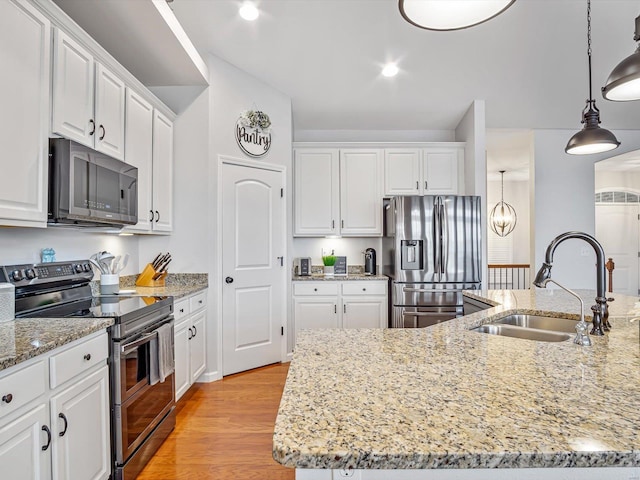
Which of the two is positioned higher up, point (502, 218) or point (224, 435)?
point (502, 218)

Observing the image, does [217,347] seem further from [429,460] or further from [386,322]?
[429,460]

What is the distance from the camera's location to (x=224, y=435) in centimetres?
249

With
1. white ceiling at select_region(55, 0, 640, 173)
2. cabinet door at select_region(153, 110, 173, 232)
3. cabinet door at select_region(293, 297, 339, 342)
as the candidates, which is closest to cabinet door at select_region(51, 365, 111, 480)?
cabinet door at select_region(153, 110, 173, 232)

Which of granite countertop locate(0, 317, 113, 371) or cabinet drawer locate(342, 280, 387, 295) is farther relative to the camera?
cabinet drawer locate(342, 280, 387, 295)

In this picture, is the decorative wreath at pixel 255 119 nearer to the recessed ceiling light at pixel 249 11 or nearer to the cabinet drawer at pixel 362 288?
the recessed ceiling light at pixel 249 11

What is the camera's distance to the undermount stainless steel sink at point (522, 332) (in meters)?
1.69

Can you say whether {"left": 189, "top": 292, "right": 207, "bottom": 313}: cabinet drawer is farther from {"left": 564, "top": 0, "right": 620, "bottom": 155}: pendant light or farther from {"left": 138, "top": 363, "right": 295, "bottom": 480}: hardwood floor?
{"left": 564, "top": 0, "right": 620, "bottom": 155}: pendant light

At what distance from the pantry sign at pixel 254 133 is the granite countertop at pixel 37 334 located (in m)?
2.34

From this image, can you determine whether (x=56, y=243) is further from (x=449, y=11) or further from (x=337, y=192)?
(x=337, y=192)

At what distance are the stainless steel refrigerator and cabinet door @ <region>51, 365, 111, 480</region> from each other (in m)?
2.82

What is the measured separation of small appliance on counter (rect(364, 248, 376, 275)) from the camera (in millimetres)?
4559

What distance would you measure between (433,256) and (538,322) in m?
1.92

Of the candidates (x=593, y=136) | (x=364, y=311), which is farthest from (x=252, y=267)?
(x=593, y=136)

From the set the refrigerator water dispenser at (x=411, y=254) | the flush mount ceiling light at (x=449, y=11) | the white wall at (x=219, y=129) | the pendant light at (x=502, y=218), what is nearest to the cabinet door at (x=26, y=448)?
the flush mount ceiling light at (x=449, y=11)
